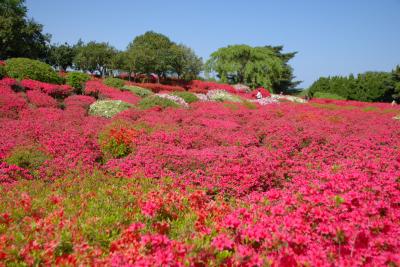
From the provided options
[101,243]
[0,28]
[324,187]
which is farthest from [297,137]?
[0,28]

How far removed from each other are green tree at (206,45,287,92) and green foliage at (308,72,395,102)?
23.7 ft

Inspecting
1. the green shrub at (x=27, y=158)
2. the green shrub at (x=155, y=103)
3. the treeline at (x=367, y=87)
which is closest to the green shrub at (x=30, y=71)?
the green shrub at (x=155, y=103)

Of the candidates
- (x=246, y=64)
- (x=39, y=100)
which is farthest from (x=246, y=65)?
(x=39, y=100)

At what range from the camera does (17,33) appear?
34.8 m

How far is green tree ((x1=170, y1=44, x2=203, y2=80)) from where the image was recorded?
39.2m

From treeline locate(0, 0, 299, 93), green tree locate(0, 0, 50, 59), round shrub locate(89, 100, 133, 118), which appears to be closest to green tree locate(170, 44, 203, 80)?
treeline locate(0, 0, 299, 93)

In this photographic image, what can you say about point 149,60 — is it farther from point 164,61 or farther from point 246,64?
point 246,64

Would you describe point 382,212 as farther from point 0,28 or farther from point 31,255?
point 0,28

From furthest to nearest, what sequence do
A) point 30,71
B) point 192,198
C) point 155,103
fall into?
point 30,71 < point 155,103 < point 192,198

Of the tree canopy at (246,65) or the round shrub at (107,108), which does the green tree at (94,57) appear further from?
the round shrub at (107,108)

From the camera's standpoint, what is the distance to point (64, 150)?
25.8 ft

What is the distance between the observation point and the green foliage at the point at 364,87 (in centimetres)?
4412

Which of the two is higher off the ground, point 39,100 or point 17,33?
point 17,33

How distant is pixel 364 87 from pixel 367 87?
1.43ft
